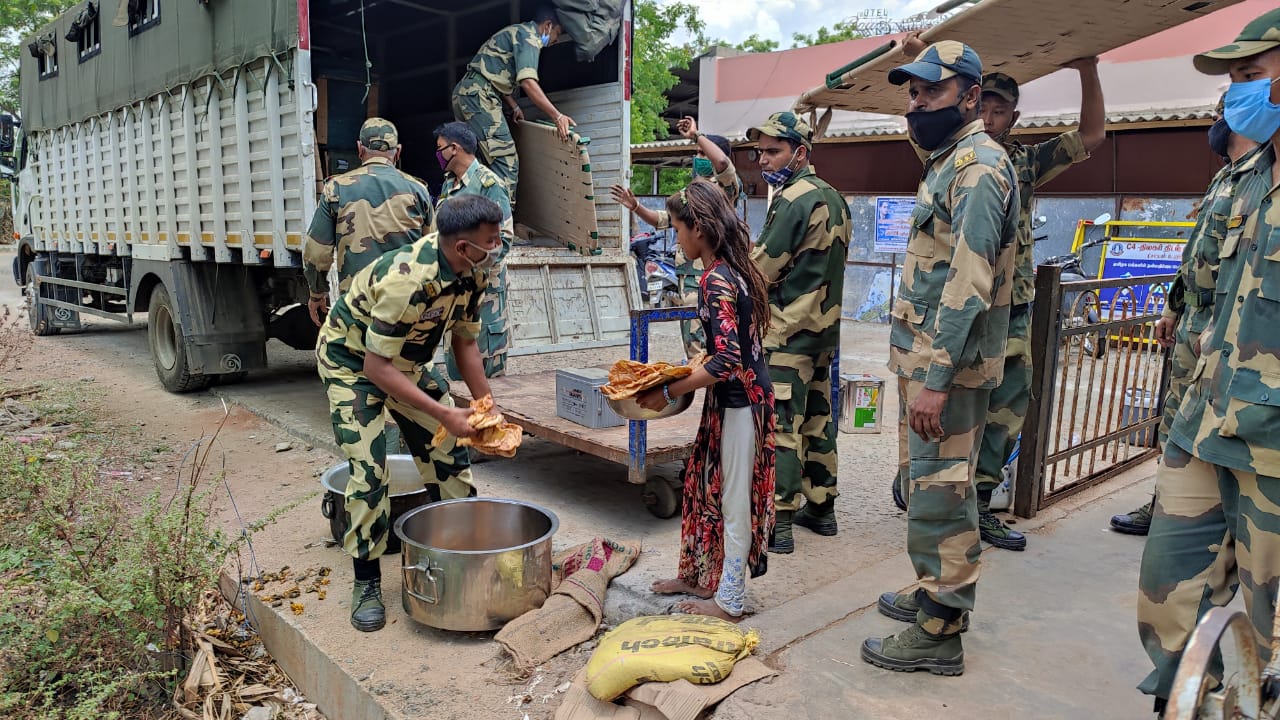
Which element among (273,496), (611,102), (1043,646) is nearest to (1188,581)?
(1043,646)

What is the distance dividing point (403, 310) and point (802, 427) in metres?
1.87

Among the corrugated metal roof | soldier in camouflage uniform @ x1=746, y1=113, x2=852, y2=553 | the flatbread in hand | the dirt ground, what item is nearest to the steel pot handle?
the dirt ground

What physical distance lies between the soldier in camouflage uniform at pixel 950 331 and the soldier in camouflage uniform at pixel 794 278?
2.81 feet

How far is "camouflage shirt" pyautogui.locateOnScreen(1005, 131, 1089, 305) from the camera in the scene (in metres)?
3.66

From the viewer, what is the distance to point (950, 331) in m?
2.47

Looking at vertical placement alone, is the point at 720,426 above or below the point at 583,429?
above

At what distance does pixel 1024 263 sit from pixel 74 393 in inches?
287

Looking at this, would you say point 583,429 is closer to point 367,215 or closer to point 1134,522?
point 367,215

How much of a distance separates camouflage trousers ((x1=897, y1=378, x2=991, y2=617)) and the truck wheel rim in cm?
699

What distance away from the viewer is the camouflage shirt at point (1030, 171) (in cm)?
366

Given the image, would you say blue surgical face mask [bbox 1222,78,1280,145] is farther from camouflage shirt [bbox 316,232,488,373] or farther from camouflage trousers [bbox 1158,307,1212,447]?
camouflage shirt [bbox 316,232,488,373]

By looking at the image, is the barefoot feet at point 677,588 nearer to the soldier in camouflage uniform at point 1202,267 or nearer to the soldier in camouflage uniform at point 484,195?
the soldier in camouflage uniform at point 1202,267

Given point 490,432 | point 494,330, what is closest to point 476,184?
point 494,330

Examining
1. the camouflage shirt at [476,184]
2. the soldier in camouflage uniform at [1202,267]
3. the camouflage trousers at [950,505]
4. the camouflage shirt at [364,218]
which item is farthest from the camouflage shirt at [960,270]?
the camouflage shirt at [364,218]
